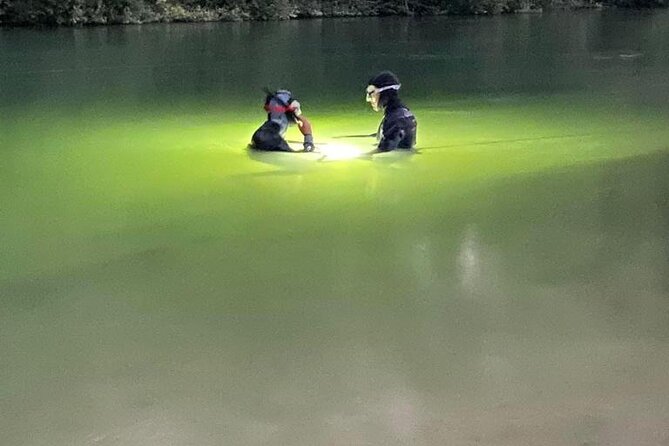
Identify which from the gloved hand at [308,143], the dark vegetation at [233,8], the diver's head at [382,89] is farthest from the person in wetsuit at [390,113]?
the dark vegetation at [233,8]

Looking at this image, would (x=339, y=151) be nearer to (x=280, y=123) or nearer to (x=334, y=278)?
(x=280, y=123)

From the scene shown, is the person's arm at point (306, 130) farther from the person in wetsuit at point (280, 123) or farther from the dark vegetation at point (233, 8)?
the dark vegetation at point (233, 8)

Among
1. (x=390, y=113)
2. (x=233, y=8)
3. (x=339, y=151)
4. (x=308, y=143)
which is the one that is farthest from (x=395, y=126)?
(x=233, y=8)

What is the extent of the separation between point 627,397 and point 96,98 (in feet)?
18.6

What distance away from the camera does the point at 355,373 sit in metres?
2.40

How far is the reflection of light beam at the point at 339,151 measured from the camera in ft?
15.9

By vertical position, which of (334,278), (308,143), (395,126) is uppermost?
(395,126)

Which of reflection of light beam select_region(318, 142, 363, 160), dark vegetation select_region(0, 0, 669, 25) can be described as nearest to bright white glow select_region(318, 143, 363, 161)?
reflection of light beam select_region(318, 142, 363, 160)

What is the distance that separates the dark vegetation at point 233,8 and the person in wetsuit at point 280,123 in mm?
12224

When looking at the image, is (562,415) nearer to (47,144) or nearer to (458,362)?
(458,362)

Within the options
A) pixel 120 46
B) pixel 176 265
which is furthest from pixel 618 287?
pixel 120 46

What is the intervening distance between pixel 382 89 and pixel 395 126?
0.70ft

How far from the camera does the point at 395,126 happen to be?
16.0ft

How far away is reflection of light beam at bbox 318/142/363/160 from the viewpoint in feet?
15.9
